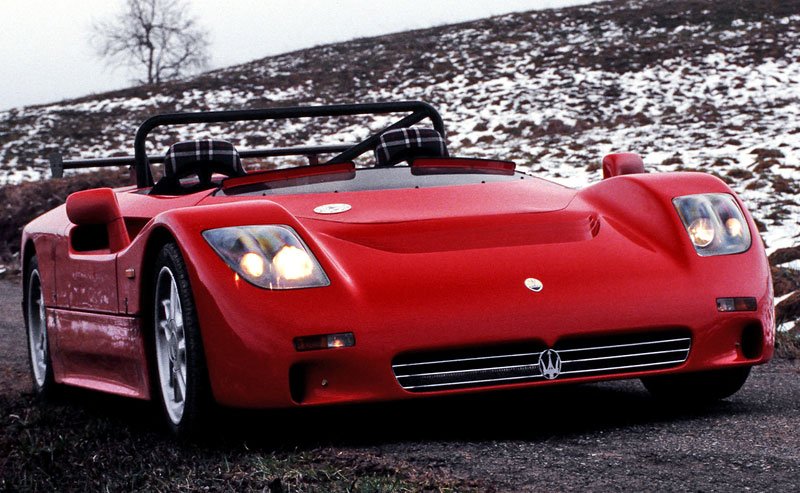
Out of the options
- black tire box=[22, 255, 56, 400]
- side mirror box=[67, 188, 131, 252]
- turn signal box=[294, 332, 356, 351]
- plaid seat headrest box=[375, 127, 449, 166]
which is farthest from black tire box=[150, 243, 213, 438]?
plaid seat headrest box=[375, 127, 449, 166]

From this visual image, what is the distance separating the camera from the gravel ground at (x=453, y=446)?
3.10 meters

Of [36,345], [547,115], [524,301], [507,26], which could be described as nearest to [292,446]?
[524,301]

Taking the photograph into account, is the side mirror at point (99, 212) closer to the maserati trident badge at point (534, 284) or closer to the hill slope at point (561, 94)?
the maserati trident badge at point (534, 284)

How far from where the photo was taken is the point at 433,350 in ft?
12.0

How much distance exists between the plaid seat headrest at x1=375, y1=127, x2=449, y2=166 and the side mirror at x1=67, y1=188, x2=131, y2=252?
124 cm

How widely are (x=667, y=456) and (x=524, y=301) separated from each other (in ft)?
2.23

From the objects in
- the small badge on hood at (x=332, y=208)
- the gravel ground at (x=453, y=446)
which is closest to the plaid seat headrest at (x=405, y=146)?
the small badge on hood at (x=332, y=208)

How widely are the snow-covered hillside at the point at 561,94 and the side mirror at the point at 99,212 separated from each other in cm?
805

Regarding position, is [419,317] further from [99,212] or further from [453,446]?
[99,212]

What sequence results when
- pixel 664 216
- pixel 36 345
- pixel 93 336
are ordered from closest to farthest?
1. pixel 664 216
2. pixel 93 336
3. pixel 36 345

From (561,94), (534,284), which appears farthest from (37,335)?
(561,94)

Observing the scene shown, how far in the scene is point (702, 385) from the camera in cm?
447

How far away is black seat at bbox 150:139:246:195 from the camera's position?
5.34m

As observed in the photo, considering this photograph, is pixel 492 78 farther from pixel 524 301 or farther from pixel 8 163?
pixel 524 301
